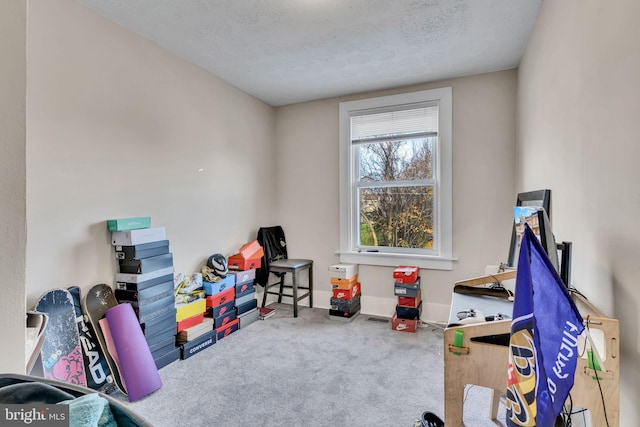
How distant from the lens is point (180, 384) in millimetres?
2197

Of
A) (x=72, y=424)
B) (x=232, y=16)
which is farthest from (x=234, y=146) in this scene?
(x=72, y=424)

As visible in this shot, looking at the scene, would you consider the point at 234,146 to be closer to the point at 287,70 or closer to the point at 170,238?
the point at 287,70

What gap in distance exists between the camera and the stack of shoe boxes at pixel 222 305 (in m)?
2.88

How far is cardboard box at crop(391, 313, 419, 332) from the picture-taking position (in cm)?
310

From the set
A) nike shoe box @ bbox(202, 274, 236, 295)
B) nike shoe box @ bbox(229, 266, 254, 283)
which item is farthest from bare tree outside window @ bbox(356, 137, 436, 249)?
nike shoe box @ bbox(202, 274, 236, 295)

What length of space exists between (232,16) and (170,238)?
5.90 ft

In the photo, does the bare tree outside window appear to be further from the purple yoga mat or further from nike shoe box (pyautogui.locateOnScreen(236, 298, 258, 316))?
the purple yoga mat

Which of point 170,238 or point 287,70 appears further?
point 287,70

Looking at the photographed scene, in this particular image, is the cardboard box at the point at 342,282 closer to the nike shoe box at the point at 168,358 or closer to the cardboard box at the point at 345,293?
the cardboard box at the point at 345,293

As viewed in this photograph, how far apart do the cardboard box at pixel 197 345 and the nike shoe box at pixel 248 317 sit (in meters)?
0.40

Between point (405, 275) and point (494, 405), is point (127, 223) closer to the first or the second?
point (405, 275)

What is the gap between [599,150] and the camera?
124 cm

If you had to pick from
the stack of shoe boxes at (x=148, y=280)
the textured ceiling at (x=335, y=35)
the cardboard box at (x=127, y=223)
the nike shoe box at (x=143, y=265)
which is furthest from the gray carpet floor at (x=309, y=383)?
the textured ceiling at (x=335, y=35)

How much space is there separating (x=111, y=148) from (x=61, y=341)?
1289mm
